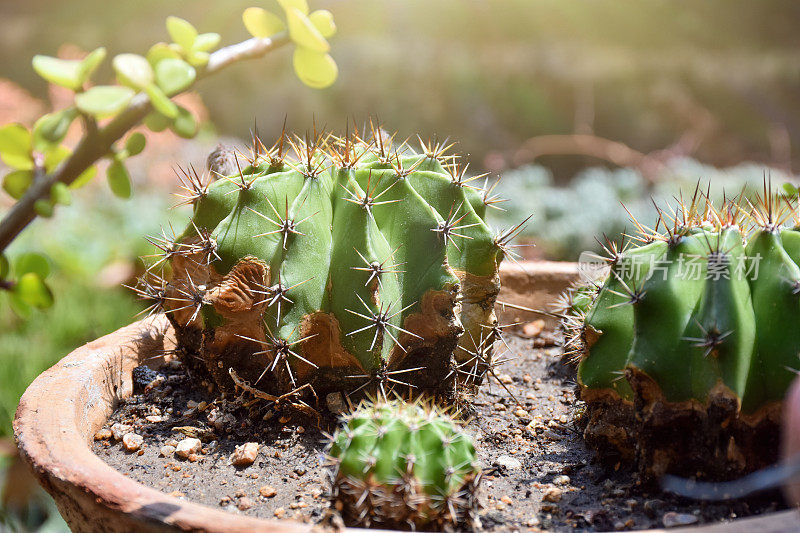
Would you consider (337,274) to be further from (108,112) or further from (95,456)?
(108,112)

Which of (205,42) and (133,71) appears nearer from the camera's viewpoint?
(133,71)

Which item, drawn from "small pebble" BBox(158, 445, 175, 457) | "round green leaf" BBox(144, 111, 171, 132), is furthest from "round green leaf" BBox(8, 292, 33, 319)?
"small pebble" BBox(158, 445, 175, 457)

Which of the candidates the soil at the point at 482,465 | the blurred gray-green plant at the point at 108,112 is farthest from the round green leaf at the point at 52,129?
the soil at the point at 482,465

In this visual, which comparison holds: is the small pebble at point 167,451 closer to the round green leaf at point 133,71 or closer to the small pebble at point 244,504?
the small pebble at point 244,504

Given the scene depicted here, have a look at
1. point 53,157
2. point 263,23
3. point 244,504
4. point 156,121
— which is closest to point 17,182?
point 53,157

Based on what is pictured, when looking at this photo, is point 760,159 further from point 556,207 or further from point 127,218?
point 127,218

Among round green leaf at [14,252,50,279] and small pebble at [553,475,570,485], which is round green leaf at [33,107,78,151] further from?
small pebble at [553,475,570,485]
